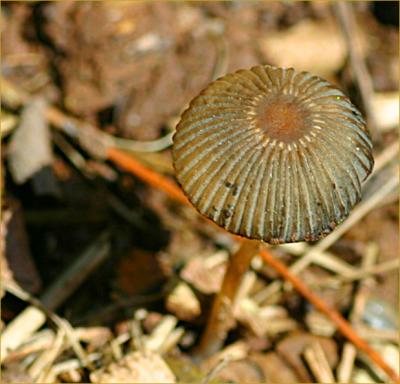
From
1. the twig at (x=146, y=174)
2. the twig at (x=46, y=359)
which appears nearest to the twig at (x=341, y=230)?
the twig at (x=146, y=174)

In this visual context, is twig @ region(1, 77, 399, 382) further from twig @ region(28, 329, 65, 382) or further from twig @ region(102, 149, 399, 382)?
twig @ region(28, 329, 65, 382)

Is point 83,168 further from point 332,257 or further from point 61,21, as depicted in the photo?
point 332,257

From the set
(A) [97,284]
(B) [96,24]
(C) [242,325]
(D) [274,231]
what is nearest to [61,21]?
(B) [96,24]

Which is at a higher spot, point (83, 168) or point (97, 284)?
point (83, 168)

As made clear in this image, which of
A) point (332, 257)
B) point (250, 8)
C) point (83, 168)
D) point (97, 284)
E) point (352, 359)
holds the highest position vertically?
Result: point (250, 8)

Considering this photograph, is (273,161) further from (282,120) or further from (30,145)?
(30,145)
